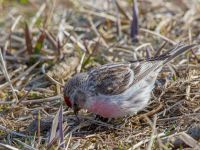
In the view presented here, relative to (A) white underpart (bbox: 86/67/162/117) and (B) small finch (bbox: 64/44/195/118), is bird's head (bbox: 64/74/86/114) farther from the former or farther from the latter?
(A) white underpart (bbox: 86/67/162/117)

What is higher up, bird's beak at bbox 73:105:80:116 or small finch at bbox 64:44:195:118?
small finch at bbox 64:44:195:118

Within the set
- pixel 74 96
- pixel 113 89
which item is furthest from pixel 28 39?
pixel 113 89

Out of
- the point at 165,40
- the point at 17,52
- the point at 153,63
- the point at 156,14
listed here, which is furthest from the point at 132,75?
the point at 156,14

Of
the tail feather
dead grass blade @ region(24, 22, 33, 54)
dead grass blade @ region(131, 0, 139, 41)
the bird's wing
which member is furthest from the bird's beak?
dead grass blade @ region(131, 0, 139, 41)

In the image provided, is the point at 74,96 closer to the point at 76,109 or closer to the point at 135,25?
the point at 76,109

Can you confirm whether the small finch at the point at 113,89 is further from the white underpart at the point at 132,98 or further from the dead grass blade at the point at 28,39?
the dead grass blade at the point at 28,39
